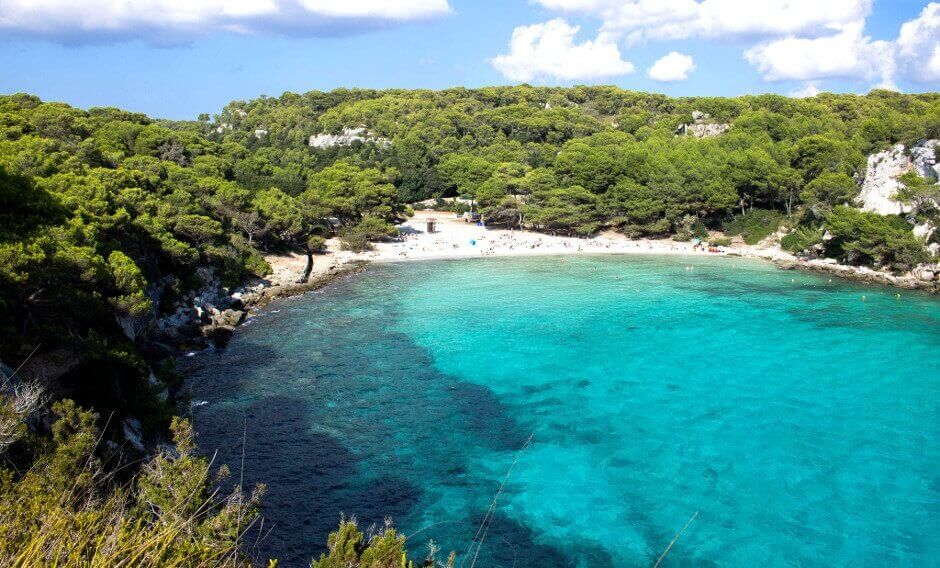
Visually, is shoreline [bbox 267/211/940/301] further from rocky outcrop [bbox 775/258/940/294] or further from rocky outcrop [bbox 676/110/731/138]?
rocky outcrop [bbox 676/110/731/138]

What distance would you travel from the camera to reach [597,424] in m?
18.8

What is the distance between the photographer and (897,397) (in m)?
20.8

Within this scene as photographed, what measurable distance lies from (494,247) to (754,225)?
69.8 feet

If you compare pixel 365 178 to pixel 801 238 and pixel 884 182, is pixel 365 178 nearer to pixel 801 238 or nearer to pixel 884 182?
pixel 801 238

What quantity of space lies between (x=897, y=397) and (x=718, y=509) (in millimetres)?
11096

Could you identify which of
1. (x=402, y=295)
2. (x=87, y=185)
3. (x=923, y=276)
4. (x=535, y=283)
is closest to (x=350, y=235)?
(x=402, y=295)

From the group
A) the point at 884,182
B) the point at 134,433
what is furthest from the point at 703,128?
the point at 134,433

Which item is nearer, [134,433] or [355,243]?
[134,433]

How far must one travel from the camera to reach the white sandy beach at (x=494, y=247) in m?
43.1

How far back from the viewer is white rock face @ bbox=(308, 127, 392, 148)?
66.3m

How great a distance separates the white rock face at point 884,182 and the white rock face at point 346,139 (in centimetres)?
4444

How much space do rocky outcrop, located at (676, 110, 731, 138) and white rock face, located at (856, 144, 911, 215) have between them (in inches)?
970

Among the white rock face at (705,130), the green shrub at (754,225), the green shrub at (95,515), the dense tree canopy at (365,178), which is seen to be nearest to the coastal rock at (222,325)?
the dense tree canopy at (365,178)

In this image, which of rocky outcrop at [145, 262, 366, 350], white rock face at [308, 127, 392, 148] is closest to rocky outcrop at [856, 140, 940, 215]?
rocky outcrop at [145, 262, 366, 350]
